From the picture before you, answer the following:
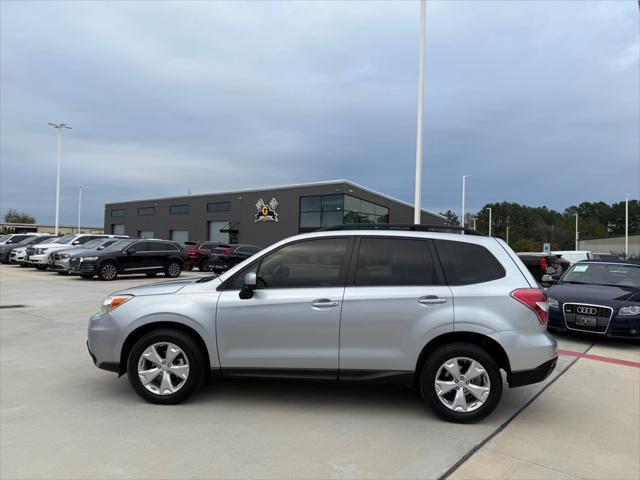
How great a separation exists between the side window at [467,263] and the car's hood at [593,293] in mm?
4683

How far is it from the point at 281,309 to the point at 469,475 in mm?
2043

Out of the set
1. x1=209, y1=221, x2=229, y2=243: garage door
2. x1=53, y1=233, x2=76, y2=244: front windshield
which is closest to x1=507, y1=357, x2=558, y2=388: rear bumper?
x1=53, y1=233, x2=76, y2=244: front windshield

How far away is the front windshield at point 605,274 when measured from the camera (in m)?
9.07

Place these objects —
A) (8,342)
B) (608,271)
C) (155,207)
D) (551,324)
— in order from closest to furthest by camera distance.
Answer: (8,342) < (551,324) < (608,271) < (155,207)

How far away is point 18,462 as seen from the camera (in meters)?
3.33

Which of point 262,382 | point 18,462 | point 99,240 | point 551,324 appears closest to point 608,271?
point 551,324

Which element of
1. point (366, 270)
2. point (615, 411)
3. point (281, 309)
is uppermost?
point (366, 270)

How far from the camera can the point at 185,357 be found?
4.47 m

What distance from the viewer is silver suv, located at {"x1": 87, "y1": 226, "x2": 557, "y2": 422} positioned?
168 inches

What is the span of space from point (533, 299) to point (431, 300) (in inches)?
36.9

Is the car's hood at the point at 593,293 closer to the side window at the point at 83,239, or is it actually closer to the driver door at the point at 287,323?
the driver door at the point at 287,323

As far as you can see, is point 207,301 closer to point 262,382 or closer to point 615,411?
point 262,382

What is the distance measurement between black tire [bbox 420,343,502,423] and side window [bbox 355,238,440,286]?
2.12ft

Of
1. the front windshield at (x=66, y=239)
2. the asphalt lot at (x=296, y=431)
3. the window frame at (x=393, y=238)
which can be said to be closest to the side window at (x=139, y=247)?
the front windshield at (x=66, y=239)
